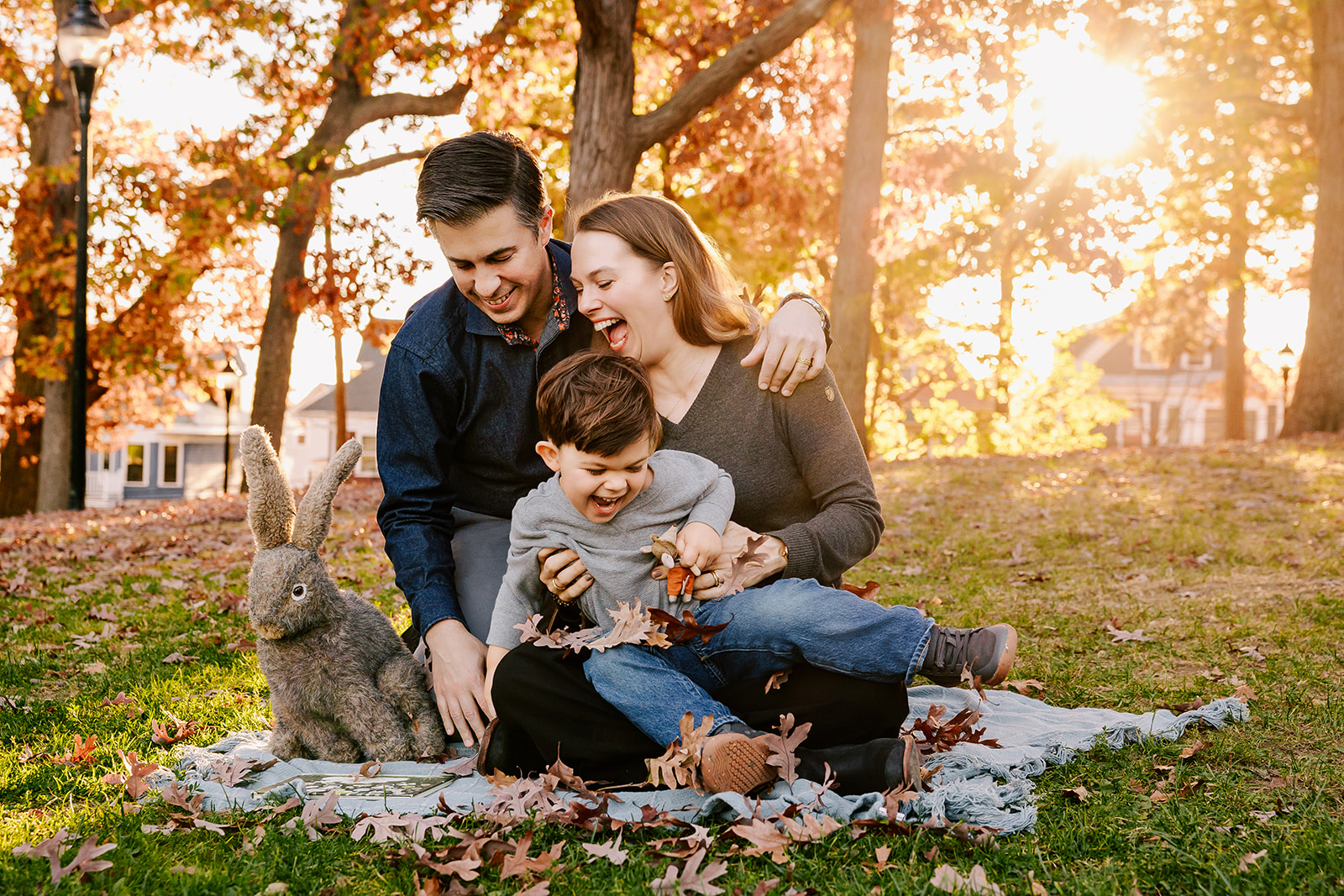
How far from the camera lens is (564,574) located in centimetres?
316

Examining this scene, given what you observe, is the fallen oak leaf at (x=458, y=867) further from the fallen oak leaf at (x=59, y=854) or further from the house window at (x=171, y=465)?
the house window at (x=171, y=465)

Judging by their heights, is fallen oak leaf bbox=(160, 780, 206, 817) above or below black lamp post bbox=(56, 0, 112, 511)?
below

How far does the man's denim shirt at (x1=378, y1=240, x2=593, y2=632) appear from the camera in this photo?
12.4ft

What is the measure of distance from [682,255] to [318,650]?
6.09 ft

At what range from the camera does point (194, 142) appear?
1449cm

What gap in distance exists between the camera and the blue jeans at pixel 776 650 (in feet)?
9.76

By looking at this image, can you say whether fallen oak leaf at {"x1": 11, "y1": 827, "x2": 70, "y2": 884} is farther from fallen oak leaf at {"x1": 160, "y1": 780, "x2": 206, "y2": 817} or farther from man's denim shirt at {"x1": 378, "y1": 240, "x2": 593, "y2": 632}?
man's denim shirt at {"x1": 378, "y1": 240, "x2": 593, "y2": 632}

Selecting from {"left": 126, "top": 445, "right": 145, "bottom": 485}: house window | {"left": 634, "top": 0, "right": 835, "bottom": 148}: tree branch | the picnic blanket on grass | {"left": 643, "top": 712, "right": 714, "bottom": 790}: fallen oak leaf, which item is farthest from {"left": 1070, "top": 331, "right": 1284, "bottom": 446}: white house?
{"left": 126, "top": 445, "right": 145, "bottom": 485}: house window

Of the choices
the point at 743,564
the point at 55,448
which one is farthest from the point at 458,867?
the point at 55,448

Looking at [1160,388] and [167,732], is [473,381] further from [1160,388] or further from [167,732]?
[1160,388]

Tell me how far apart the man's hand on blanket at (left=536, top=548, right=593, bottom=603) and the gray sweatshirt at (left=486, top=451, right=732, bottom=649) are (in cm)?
4

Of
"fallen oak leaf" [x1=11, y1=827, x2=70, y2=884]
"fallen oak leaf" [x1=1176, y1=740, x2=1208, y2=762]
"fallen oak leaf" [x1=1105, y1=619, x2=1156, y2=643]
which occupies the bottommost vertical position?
"fallen oak leaf" [x1=11, y1=827, x2=70, y2=884]

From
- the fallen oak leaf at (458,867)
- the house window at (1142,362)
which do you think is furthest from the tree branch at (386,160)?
the house window at (1142,362)

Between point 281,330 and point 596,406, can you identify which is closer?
point 596,406
